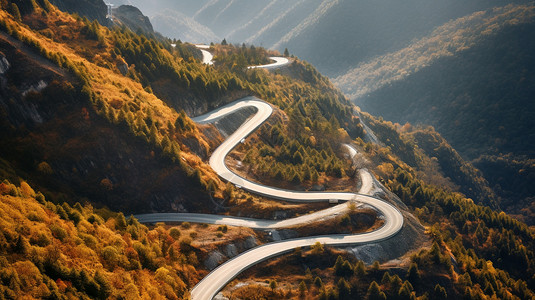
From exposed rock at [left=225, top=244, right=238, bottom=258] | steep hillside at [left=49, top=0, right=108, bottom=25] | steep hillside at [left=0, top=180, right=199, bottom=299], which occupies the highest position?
steep hillside at [left=49, top=0, right=108, bottom=25]

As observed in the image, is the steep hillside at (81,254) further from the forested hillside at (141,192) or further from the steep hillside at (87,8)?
the steep hillside at (87,8)

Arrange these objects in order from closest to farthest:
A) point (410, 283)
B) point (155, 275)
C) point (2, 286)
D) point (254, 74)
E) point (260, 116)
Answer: point (2, 286), point (155, 275), point (410, 283), point (260, 116), point (254, 74)

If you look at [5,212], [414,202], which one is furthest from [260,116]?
[5,212]

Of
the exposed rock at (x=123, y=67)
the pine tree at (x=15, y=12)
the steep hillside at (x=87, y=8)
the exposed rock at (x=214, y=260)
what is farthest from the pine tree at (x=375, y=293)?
the steep hillside at (x=87, y=8)

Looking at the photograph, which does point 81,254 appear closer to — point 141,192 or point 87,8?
point 141,192

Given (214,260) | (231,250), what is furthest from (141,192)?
(231,250)

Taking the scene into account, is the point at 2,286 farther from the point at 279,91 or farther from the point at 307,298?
the point at 279,91

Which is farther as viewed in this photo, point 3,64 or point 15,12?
point 15,12

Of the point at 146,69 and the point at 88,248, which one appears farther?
the point at 146,69

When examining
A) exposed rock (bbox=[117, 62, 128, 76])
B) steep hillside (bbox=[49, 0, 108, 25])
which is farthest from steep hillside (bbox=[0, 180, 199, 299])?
steep hillside (bbox=[49, 0, 108, 25])

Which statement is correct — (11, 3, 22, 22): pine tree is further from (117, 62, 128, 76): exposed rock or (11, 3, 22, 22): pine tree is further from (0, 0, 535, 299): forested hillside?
(117, 62, 128, 76): exposed rock

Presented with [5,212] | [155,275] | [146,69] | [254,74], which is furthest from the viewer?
[254,74]
